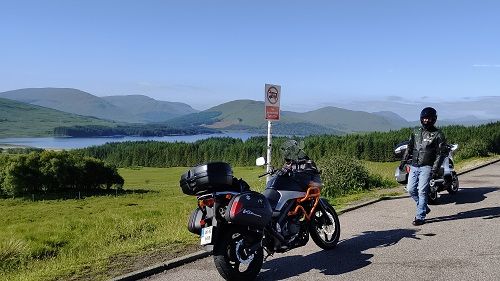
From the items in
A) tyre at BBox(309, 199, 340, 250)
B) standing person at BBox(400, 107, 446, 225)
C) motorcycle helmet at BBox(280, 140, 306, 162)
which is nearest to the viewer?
motorcycle helmet at BBox(280, 140, 306, 162)

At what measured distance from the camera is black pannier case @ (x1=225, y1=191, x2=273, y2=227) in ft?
18.0

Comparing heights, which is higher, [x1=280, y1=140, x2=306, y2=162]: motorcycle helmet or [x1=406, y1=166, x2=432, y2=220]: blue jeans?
[x1=280, y1=140, x2=306, y2=162]: motorcycle helmet

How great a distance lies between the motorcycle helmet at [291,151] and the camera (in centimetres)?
702

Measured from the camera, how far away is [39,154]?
89438 mm

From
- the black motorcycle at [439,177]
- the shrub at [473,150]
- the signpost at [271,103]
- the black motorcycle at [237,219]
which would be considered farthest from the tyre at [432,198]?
the shrub at [473,150]

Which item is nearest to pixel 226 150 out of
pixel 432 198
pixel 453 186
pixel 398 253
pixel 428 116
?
pixel 453 186

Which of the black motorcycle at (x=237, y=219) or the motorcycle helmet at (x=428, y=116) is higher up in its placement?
the motorcycle helmet at (x=428, y=116)

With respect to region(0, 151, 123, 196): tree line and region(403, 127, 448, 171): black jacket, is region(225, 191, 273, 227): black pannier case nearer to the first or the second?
region(403, 127, 448, 171): black jacket

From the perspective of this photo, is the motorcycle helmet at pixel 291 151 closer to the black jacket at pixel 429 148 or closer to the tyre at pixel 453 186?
the black jacket at pixel 429 148

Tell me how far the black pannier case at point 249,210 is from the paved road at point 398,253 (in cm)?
88

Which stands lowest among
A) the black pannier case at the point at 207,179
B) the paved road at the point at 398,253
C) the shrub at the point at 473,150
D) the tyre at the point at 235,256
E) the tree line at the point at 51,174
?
the tree line at the point at 51,174

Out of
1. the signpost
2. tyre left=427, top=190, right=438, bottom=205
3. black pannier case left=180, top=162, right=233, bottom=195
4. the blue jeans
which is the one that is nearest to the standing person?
the blue jeans

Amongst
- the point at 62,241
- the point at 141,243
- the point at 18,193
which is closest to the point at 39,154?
the point at 18,193

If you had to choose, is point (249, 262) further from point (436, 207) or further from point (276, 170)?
point (436, 207)
